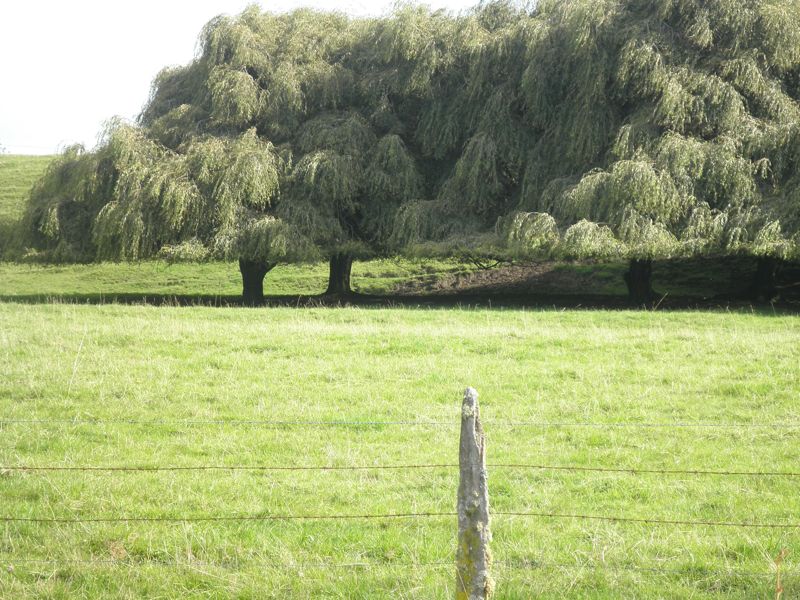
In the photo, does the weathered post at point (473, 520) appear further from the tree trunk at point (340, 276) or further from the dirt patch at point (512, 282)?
the dirt patch at point (512, 282)

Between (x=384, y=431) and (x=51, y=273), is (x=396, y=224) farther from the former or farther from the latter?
(x=51, y=273)

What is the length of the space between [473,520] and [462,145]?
20.0 meters

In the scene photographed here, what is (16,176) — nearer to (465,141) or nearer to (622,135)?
(465,141)

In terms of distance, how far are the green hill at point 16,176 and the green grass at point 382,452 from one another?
2901cm

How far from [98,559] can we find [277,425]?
356 cm

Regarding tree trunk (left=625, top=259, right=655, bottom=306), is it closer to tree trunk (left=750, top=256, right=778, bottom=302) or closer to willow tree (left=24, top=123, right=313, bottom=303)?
tree trunk (left=750, top=256, right=778, bottom=302)

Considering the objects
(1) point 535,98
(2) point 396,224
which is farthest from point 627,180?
(2) point 396,224

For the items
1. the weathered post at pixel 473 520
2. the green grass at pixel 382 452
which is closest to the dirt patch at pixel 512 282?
the green grass at pixel 382 452

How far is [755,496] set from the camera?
656 centimetres

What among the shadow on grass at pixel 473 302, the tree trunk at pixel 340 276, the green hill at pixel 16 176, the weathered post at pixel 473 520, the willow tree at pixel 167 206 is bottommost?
the weathered post at pixel 473 520

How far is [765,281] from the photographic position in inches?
867

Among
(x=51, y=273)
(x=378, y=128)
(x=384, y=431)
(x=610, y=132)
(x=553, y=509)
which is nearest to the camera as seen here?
(x=553, y=509)

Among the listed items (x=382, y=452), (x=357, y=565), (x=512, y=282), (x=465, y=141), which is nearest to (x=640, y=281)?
(x=465, y=141)

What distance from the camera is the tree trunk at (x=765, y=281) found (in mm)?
21844
